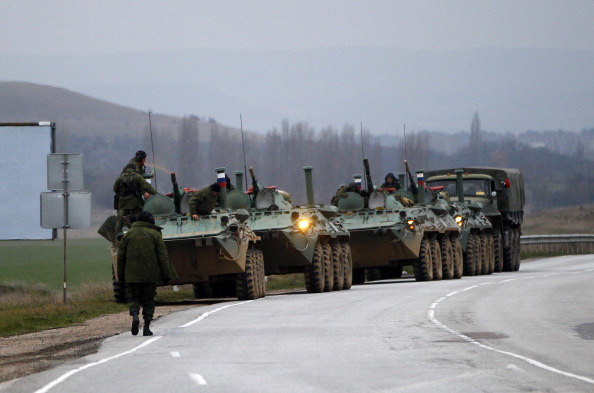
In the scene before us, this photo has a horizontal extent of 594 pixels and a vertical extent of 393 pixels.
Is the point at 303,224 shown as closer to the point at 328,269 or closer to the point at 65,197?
the point at 328,269

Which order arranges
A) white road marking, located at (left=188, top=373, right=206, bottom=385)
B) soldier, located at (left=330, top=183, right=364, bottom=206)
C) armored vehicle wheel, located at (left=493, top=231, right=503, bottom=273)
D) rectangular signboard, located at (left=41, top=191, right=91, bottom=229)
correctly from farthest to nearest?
armored vehicle wheel, located at (left=493, top=231, right=503, bottom=273), soldier, located at (left=330, top=183, right=364, bottom=206), rectangular signboard, located at (left=41, top=191, right=91, bottom=229), white road marking, located at (left=188, top=373, right=206, bottom=385)

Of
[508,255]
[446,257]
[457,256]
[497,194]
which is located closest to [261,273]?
[446,257]

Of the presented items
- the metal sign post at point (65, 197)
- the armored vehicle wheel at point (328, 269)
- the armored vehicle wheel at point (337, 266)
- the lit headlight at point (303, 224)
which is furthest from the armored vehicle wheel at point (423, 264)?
the metal sign post at point (65, 197)

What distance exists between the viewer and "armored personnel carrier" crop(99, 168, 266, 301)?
29562mm

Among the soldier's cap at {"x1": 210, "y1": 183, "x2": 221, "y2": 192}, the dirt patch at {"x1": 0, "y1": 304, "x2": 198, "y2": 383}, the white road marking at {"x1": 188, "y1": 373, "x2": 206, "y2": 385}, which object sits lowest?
the white road marking at {"x1": 188, "y1": 373, "x2": 206, "y2": 385}

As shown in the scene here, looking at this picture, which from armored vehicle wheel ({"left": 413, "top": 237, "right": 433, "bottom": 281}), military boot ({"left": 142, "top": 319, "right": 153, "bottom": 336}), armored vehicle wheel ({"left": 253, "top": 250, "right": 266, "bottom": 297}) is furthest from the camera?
armored vehicle wheel ({"left": 413, "top": 237, "right": 433, "bottom": 281})

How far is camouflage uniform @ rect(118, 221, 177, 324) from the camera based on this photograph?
20.4 meters

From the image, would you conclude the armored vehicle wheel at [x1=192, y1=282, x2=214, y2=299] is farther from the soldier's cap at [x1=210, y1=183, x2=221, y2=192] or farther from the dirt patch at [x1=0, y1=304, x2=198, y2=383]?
the dirt patch at [x1=0, y1=304, x2=198, y2=383]

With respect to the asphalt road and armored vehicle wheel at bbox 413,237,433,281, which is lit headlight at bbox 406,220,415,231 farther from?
the asphalt road

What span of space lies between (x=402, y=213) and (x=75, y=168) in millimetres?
12619

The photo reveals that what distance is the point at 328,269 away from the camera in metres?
34.2

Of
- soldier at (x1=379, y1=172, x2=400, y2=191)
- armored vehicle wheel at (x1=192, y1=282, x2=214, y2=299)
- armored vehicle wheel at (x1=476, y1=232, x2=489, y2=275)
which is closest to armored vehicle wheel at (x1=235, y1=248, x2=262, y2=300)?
armored vehicle wheel at (x1=192, y1=282, x2=214, y2=299)

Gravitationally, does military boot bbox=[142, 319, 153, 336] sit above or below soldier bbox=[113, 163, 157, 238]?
below

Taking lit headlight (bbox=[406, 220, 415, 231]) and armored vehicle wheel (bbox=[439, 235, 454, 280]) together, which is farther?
armored vehicle wheel (bbox=[439, 235, 454, 280])
